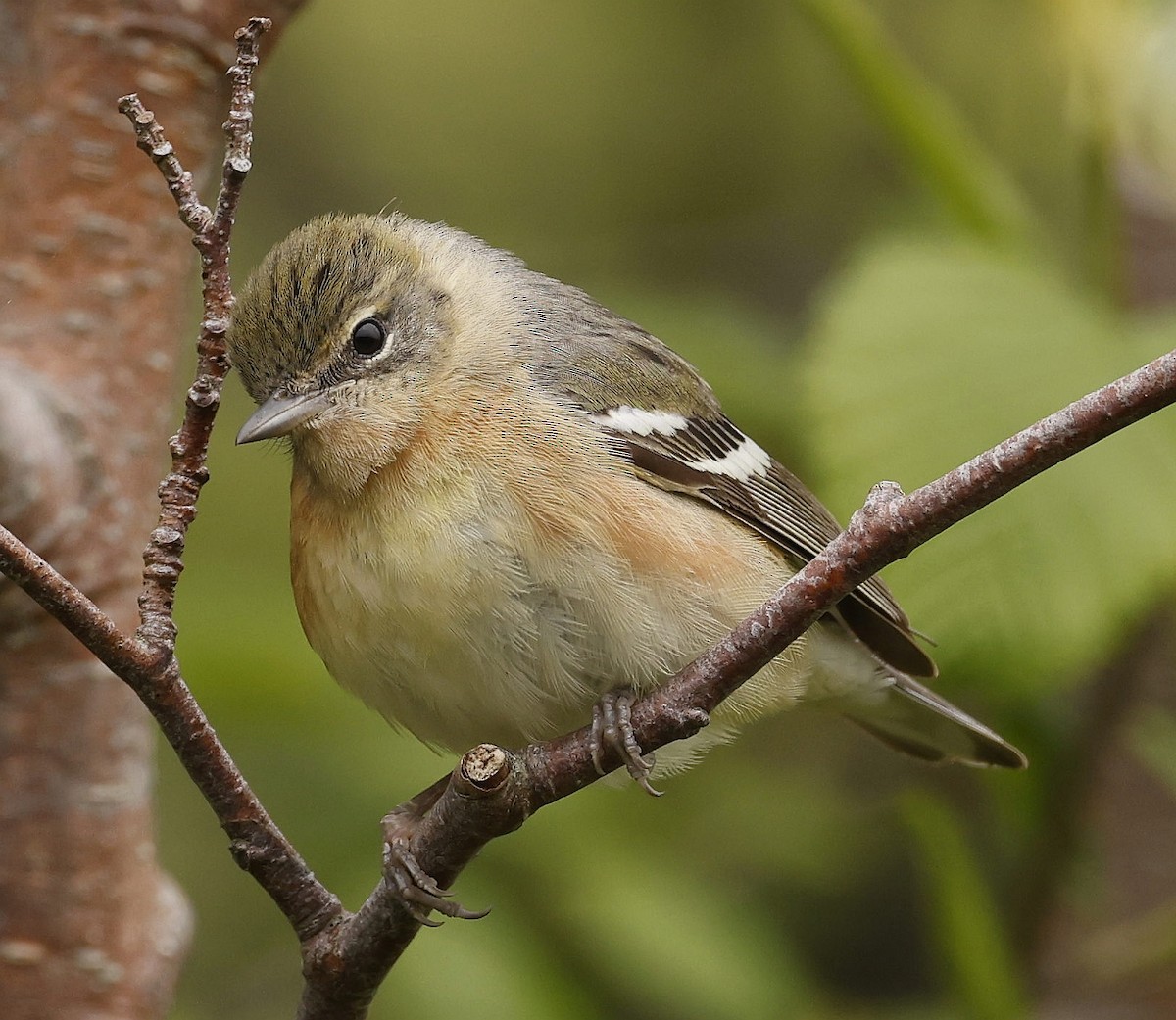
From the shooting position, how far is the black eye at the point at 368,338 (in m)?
3.23

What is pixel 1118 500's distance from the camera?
3.37 m

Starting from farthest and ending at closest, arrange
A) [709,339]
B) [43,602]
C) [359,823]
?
[709,339], [359,823], [43,602]

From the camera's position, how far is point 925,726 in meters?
3.76

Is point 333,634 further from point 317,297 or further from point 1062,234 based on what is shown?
point 1062,234

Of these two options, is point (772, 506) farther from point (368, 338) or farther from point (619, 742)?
point (619, 742)

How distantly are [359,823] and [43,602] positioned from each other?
191 centimetres

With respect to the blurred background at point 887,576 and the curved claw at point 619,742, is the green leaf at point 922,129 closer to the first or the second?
the blurred background at point 887,576

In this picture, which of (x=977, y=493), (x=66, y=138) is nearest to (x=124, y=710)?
(x=66, y=138)

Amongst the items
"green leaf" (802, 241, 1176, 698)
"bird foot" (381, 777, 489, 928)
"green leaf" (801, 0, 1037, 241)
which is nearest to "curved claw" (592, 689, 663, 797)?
"bird foot" (381, 777, 489, 928)

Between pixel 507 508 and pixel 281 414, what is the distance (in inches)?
23.7

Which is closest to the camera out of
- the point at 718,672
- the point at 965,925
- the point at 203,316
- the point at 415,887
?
the point at 203,316

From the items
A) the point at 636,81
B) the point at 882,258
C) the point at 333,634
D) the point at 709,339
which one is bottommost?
the point at 333,634

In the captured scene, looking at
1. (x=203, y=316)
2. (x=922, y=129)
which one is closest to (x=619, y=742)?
(x=203, y=316)

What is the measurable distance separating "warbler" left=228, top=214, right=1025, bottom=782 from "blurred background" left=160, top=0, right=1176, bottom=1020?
28 centimetres
